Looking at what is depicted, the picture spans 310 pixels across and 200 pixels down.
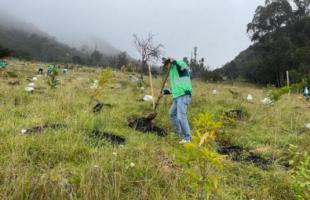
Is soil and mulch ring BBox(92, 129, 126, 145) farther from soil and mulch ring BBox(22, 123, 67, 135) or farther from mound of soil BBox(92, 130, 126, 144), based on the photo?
soil and mulch ring BBox(22, 123, 67, 135)

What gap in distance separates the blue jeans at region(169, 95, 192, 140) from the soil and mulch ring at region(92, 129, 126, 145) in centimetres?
88

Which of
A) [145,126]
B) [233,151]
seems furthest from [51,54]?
[233,151]

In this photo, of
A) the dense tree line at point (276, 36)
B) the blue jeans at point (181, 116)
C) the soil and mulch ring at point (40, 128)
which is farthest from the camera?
the dense tree line at point (276, 36)

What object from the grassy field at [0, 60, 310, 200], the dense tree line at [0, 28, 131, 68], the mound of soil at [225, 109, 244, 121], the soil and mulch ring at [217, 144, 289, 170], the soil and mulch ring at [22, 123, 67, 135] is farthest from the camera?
the dense tree line at [0, 28, 131, 68]

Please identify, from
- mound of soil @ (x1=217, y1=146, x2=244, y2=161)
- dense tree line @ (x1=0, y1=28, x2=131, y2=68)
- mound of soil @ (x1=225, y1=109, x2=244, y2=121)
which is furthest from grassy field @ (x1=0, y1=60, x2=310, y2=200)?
dense tree line @ (x1=0, y1=28, x2=131, y2=68)

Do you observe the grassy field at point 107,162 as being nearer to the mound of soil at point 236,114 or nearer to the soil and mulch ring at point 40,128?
the soil and mulch ring at point 40,128

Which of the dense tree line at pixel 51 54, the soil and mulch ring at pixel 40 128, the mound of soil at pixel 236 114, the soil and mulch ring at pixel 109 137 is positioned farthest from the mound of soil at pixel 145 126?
the dense tree line at pixel 51 54

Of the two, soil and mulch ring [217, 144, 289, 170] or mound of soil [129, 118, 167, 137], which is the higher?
mound of soil [129, 118, 167, 137]

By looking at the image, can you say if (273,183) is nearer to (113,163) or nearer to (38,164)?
(113,163)

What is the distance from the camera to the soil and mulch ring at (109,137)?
3.92m

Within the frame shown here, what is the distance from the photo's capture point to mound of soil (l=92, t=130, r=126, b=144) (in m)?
3.93

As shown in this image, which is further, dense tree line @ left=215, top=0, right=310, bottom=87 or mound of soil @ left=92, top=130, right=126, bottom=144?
dense tree line @ left=215, top=0, right=310, bottom=87

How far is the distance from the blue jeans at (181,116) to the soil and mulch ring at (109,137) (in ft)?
2.89

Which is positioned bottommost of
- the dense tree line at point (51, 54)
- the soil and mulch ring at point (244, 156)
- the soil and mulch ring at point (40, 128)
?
the soil and mulch ring at point (244, 156)
